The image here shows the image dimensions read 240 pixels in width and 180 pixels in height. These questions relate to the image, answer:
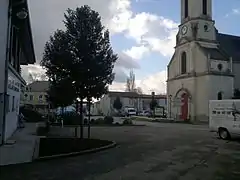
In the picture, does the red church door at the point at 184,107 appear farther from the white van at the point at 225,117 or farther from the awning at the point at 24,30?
the awning at the point at 24,30

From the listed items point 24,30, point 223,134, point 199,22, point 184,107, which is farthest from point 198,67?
point 24,30

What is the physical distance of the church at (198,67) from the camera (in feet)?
161

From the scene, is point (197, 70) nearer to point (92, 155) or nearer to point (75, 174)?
point (92, 155)

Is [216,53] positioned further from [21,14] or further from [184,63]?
[21,14]

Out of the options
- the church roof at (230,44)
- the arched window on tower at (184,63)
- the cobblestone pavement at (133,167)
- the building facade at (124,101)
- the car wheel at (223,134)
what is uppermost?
the church roof at (230,44)

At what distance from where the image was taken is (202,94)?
49.5 meters

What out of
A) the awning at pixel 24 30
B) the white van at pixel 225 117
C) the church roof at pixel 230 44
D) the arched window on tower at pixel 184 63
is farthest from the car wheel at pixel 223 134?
the church roof at pixel 230 44

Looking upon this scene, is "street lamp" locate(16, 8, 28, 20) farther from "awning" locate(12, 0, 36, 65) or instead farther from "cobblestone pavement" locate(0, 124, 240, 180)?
"cobblestone pavement" locate(0, 124, 240, 180)

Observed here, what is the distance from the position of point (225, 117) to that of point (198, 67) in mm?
30914

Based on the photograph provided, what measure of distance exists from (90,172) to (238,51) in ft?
179

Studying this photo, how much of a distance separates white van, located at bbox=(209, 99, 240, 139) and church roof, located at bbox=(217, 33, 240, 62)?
115ft

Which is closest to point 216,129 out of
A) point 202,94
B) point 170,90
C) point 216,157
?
point 216,157

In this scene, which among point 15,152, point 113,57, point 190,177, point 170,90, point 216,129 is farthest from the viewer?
point 170,90

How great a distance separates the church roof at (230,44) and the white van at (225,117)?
115ft
